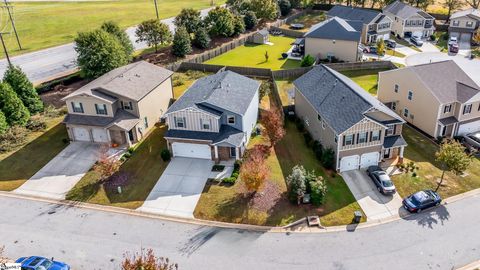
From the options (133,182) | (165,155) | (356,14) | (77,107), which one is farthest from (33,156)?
(356,14)

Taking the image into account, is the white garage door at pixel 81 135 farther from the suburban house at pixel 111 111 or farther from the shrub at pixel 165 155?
the shrub at pixel 165 155

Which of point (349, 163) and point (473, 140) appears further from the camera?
point (473, 140)

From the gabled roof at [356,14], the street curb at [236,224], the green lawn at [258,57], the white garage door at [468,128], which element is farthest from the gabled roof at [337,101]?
the gabled roof at [356,14]

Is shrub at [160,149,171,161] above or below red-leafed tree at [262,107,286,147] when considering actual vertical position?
below

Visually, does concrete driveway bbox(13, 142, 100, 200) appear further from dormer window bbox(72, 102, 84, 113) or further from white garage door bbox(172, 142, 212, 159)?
white garage door bbox(172, 142, 212, 159)

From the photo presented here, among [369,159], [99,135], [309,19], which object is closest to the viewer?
[369,159]

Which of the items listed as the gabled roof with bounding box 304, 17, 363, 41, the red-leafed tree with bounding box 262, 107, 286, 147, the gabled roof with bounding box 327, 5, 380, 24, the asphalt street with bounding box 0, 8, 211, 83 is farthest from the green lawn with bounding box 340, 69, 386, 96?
the asphalt street with bounding box 0, 8, 211, 83

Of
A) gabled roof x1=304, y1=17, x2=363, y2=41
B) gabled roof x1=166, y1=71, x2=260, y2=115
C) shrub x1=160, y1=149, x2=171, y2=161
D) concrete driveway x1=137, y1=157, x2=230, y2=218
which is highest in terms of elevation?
gabled roof x1=304, y1=17, x2=363, y2=41

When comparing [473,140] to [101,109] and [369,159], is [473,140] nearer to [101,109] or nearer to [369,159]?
[369,159]
